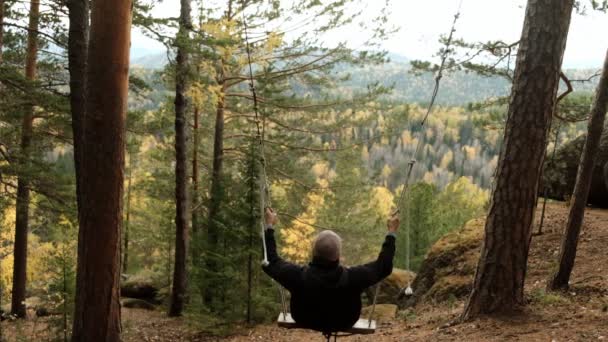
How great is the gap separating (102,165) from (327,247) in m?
3.12

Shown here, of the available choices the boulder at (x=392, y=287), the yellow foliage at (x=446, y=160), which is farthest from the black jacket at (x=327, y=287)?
the yellow foliage at (x=446, y=160)

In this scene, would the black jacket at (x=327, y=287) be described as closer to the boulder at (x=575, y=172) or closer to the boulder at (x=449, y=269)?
the boulder at (x=449, y=269)

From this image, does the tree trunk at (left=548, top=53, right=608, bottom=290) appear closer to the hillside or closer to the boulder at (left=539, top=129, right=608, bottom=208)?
the hillside

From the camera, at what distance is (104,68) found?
562 centimetres

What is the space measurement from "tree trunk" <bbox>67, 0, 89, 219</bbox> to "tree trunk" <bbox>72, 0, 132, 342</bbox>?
163cm

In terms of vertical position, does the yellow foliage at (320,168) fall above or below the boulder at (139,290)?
above

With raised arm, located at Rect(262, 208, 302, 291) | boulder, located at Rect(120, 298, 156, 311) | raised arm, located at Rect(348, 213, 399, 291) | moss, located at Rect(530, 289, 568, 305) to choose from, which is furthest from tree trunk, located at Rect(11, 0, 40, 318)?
moss, located at Rect(530, 289, 568, 305)

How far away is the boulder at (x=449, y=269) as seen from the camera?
9.45 metres

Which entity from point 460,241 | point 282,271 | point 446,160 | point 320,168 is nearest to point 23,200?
point 460,241

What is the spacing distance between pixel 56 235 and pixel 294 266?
1883 centimetres

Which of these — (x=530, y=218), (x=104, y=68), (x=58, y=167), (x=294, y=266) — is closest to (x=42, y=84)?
(x=58, y=167)

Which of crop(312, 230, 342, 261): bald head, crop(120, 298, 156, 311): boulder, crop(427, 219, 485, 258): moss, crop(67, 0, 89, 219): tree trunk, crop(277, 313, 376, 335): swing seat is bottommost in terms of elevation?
crop(120, 298, 156, 311): boulder

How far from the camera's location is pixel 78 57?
7.51m

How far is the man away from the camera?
12.3 feet
